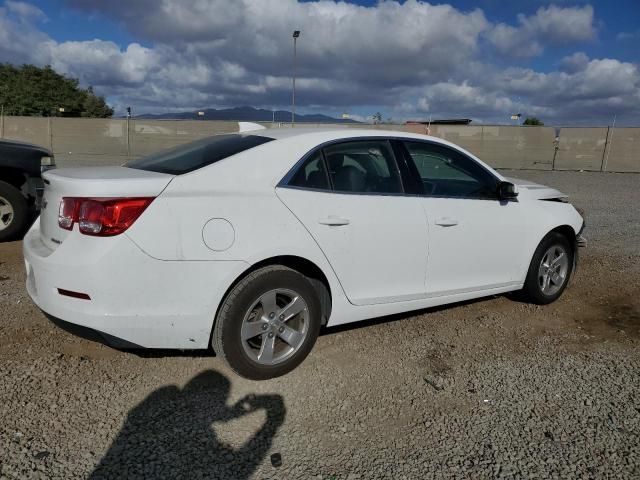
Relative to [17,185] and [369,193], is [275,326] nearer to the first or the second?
[369,193]

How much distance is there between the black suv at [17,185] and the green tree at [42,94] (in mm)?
45163

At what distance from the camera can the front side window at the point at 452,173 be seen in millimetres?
4059

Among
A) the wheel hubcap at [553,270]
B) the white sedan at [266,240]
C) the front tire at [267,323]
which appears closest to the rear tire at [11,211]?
the white sedan at [266,240]

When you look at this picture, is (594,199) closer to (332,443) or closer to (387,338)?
(387,338)

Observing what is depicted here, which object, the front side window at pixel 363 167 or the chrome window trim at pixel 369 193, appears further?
the front side window at pixel 363 167

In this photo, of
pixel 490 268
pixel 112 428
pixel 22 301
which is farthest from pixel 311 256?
pixel 22 301

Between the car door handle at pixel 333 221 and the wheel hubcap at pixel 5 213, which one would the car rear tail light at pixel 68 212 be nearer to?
the car door handle at pixel 333 221

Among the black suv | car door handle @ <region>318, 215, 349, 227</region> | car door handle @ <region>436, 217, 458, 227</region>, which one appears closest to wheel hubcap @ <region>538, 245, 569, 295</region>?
car door handle @ <region>436, 217, 458, 227</region>

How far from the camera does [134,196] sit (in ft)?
9.12

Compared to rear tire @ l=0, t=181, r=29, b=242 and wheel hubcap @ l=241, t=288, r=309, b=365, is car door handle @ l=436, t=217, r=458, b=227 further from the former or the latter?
rear tire @ l=0, t=181, r=29, b=242

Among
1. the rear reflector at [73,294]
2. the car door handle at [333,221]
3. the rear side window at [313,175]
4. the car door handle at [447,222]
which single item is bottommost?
Result: the rear reflector at [73,294]

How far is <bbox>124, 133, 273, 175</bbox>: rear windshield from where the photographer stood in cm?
324

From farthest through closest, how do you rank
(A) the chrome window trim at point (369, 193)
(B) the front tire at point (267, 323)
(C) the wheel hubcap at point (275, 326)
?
(A) the chrome window trim at point (369, 193) < (C) the wheel hubcap at point (275, 326) < (B) the front tire at point (267, 323)

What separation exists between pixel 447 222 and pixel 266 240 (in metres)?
1.53
